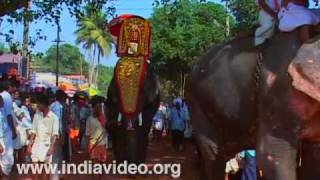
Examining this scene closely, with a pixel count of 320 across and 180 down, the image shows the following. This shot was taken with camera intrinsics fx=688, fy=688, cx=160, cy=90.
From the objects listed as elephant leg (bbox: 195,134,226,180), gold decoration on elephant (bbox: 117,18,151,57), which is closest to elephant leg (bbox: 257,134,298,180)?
elephant leg (bbox: 195,134,226,180)

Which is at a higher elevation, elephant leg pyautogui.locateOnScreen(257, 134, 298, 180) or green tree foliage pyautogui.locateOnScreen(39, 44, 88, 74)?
elephant leg pyautogui.locateOnScreen(257, 134, 298, 180)

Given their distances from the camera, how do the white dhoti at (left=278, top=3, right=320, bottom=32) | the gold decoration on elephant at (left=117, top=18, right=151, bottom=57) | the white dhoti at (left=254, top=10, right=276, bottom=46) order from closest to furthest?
the white dhoti at (left=278, top=3, right=320, bottom=32) < the white dhoti at (left=254, top=10, right=276, bottom=46) < the gold decoration on elephant at (left=117, top=18, right=151, bottom=57)

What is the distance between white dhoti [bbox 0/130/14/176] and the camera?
894 centimetres

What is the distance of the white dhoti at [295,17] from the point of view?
4220mm

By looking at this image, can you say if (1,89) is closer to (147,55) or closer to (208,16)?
(147,55)

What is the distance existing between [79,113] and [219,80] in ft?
48.4

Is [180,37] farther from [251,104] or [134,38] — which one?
[251,104]

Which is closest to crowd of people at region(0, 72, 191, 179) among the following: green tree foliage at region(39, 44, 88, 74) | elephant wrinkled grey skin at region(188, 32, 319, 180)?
elephant wrinkled grey skin at region(188, 32, 319, 180)

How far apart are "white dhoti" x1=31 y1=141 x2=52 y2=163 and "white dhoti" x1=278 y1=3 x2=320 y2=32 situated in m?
5.48

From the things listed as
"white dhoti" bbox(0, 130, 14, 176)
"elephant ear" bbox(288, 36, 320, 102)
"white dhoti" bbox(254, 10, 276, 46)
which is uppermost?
"white dhoti" bbox(254, 10, 276, 46)

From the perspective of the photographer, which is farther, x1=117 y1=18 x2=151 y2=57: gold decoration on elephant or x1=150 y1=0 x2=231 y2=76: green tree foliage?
x1=150 y1=0 x2=231 y2=76: green tree foliage

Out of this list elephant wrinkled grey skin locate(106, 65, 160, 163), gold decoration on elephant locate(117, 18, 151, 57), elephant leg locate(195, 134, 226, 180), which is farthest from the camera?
gold decoration on elephant locate(117, 18, 151, 57)

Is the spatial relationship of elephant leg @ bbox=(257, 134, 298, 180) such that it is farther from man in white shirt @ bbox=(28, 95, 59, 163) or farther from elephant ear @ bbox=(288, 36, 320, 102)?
man in white shirt @ bbox=(28, 95, 59, 163)

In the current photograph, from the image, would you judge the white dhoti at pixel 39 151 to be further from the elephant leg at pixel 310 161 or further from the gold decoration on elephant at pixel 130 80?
the elephant leg at pixel 310 161
